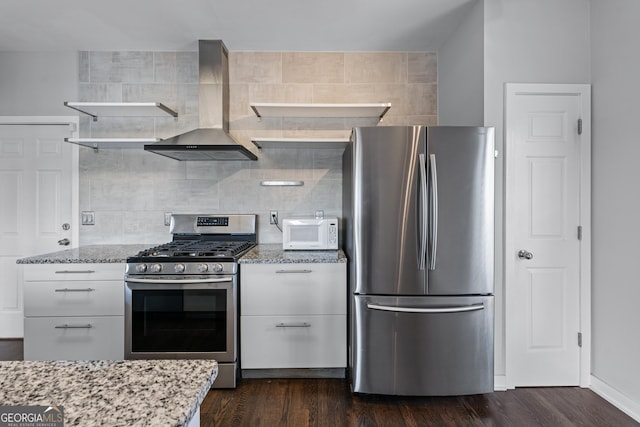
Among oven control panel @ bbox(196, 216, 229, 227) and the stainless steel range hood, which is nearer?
the stainless steel range hood

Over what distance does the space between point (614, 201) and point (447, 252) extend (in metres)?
1.11

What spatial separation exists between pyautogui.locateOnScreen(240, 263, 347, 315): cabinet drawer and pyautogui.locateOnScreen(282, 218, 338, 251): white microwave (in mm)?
337

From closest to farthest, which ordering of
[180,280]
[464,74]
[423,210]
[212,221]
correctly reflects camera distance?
[423,210] < [180,280] < [464,74] < [212,221]

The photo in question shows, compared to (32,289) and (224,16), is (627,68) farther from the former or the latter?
(32,289)

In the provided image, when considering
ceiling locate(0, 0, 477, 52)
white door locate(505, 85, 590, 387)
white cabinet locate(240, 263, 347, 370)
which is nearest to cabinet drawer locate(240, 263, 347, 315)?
white cabinet locate(240, 263, 347, 370)

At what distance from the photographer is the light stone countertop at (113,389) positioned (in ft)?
2.12

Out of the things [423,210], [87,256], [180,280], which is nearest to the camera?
[423,210]

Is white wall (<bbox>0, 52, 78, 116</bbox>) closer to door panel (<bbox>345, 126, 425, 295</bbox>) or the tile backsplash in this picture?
the tile backsplash

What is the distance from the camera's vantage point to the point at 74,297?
100 inches

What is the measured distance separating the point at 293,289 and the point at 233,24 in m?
2.07

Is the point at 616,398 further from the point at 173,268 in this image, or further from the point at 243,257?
the point at 173,268

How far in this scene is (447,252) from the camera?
227 cm

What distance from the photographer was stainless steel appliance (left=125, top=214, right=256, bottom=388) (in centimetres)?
245

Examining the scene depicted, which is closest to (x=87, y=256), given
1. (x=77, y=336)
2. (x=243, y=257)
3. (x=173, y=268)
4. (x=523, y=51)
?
(x=77, y=336)
